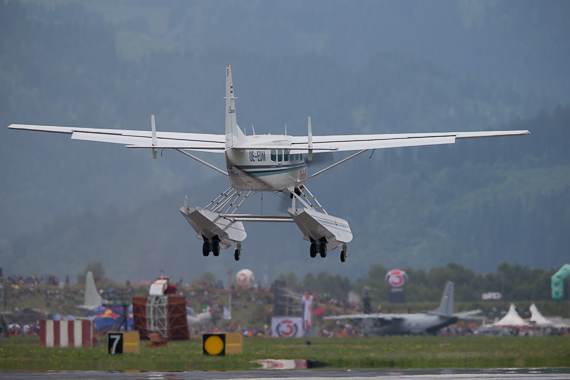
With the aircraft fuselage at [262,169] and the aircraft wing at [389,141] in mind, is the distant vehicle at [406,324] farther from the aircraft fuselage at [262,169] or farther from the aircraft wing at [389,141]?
the aircraft fuselage at [262,169]

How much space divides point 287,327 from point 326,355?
83.9 feet

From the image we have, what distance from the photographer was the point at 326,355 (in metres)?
59.8

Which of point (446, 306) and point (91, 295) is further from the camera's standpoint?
point (91, 295)

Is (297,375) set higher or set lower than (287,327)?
higher

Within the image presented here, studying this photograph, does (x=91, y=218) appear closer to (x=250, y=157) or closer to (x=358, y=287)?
(x=358, y=287)

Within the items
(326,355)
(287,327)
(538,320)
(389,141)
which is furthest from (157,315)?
(538,320)

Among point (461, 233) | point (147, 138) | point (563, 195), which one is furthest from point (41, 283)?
point (563, 195)

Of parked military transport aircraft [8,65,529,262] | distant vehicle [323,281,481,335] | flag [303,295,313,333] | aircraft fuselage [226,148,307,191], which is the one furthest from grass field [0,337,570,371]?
aircraft fuselage [226,148,307,191]

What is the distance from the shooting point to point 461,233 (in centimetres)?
19700

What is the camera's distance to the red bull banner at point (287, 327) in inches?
3327

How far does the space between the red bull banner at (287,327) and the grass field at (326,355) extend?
670cm

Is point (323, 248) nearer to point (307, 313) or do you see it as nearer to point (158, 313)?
point (158, 313)

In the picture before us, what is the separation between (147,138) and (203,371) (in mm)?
18167

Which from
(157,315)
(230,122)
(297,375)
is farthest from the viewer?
(157,315)
